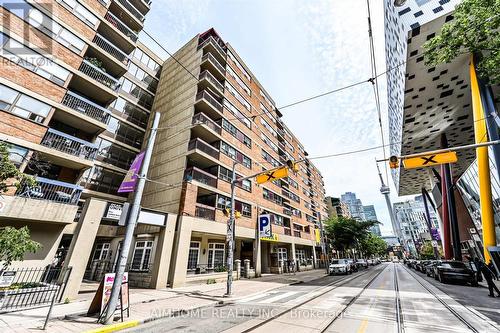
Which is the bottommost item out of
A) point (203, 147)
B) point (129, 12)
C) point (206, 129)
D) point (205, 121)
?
point (203, 147)

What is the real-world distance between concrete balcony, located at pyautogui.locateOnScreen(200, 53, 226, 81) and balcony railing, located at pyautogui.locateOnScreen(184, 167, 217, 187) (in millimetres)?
13039

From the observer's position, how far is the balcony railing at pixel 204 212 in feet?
57.8

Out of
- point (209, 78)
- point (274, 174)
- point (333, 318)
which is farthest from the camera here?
point (209, 78)

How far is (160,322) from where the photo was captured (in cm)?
699

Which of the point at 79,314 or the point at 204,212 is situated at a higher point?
the point at 204,212

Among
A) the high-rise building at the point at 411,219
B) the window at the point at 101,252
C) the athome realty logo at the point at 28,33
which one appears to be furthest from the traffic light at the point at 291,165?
the high-rise building at the point at 411,219

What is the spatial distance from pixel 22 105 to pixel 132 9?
19161 millimetres

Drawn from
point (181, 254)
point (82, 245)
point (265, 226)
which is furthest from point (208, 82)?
point (82, 245)

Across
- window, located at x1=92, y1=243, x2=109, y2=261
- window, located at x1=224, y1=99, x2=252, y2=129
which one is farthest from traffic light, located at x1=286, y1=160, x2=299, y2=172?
window, located at x1=92, y1=243, x2=109, y2=261

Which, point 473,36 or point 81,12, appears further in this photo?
point 81,12

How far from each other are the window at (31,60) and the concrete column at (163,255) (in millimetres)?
12972

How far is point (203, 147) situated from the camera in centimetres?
1991

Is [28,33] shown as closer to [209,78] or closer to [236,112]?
[209,78]

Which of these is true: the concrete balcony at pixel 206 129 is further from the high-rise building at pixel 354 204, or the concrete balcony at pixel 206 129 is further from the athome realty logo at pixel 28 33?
the high-rise building at pixel 354 204
